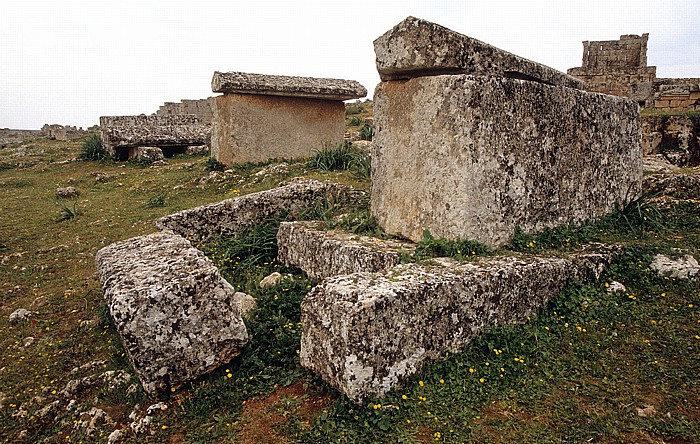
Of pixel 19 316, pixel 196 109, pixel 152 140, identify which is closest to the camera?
pixel 19 316

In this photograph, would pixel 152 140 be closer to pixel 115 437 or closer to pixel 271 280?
pixel 271 280

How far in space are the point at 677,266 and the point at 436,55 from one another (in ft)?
8.28

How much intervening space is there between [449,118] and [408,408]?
2.15m

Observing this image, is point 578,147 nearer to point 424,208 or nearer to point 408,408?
point 424,208

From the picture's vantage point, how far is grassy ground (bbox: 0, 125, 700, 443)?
2598 mm

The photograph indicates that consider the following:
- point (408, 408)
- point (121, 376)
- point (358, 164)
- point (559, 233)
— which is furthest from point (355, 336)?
point (358, 164)

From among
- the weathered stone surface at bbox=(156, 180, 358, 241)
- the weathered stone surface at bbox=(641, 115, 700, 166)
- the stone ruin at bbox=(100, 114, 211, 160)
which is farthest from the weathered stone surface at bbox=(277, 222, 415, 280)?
the stone ruin at bbox=(100, 114, 211, 160)

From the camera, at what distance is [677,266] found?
384 cm

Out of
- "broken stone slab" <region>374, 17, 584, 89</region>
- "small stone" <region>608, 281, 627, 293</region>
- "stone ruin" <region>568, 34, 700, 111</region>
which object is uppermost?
"stone ruin" <region>568, 34, 700, 111</region>

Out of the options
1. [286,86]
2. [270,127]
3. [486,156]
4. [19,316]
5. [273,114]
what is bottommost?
[19,316]

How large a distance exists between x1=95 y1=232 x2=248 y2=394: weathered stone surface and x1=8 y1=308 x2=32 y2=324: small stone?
1560 millimetres

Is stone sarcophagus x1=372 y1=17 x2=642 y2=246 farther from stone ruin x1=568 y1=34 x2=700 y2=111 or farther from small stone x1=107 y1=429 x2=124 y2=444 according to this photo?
stone ruin x1=568 y1=34 x2=700 y2=111

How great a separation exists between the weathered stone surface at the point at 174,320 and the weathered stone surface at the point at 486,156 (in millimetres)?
1763

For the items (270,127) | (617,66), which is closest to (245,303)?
(270,127)
